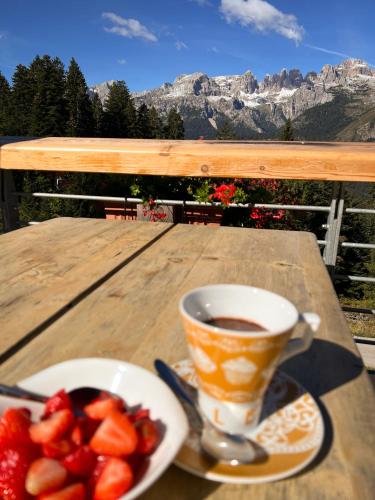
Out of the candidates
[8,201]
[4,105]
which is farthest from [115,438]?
[4,105]

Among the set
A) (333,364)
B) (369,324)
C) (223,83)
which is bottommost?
(369,324)

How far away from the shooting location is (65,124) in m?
28.1

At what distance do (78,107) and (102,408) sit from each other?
31487mm

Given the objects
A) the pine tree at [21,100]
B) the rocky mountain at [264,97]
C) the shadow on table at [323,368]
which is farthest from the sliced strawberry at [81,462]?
the rocky mountain at [264,97]

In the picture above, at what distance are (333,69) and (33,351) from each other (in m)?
182

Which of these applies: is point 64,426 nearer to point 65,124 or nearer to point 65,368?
point 65,368

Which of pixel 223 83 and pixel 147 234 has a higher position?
pixel 223 83

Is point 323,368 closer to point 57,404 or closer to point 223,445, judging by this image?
point 223,445

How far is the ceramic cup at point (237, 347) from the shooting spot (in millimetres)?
371

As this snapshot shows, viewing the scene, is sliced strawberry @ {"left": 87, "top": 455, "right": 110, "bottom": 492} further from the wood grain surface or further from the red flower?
the red flower

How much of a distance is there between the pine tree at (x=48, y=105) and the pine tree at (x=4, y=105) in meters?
1.71

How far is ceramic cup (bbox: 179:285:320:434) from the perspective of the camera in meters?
0.37

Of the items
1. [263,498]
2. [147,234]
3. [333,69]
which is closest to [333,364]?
[263,498]

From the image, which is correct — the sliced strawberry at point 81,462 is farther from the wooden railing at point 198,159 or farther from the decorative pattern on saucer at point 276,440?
the wooden railing at point 198,159
